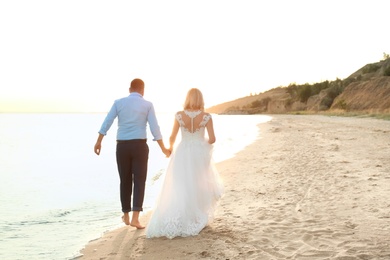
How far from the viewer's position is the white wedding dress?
657 cm

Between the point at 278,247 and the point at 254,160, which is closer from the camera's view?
the point at 278,247

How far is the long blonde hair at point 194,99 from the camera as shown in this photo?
6715 millimetres

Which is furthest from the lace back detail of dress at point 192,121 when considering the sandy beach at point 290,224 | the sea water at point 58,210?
the sea water at point 58,210

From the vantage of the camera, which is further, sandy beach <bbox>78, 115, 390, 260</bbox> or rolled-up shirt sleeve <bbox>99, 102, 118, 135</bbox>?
rolled-up shirt sleeve <bbox>99, 102, 118, 135</bbox>

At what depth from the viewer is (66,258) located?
22.0 feet

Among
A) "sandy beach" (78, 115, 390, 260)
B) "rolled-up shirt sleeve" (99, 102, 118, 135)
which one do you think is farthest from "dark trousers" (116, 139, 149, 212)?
"sandy beach" (78, 115, 390, 260)

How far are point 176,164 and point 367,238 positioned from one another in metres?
2.95

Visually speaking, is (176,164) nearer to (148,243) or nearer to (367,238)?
(148,243)

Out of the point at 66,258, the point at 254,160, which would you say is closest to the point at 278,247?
the point at 66,258

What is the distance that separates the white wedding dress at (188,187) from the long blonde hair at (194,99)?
0.13 meters

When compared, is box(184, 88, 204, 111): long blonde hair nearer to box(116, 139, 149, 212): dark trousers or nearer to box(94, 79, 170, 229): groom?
box(94, 79, 170, 229): groom

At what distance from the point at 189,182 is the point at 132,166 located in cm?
98

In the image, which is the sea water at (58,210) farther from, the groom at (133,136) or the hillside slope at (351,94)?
the hillside slope at (351,94)

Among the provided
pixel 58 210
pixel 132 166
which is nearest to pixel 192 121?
pixel 132 166
